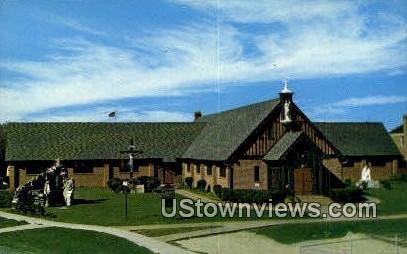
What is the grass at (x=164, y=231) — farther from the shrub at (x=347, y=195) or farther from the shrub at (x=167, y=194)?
the shrub at (x=347, y=195)

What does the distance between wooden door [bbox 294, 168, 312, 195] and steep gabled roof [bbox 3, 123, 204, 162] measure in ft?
60.5

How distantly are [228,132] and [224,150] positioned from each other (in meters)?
3.97

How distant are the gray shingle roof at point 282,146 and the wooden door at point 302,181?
1834 mm

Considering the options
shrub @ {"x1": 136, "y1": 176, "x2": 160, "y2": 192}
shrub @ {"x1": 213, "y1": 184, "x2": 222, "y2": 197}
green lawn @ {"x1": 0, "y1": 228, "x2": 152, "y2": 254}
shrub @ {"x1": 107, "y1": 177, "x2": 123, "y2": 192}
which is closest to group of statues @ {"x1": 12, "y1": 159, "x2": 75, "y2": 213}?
shrub @ {"x1": 107, "y1": 177, "x2": 123, "y2": 192}

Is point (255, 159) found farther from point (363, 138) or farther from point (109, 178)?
point (363, 138)

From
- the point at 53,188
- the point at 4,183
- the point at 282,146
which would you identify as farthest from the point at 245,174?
the point at 4,183

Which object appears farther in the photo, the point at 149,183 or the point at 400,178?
the point at 400,178

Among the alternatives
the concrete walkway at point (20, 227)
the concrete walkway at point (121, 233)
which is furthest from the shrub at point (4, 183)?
the concrete walkway at point (20, 227)

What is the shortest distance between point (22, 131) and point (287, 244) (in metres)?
40.0

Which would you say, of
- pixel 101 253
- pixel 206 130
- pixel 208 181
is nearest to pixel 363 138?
pixel 206 130

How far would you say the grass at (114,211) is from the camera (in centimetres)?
3009

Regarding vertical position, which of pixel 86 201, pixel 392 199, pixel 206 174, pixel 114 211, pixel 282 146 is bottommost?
pixel 114 211

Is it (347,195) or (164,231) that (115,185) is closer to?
(347,195)

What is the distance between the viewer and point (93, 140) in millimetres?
56562
